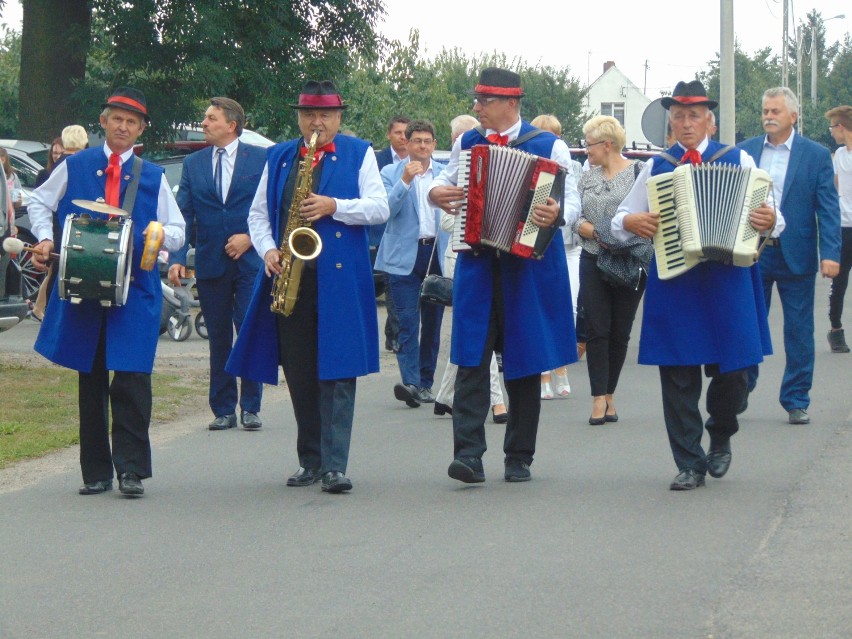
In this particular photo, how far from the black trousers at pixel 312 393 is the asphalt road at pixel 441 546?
0.23 metres

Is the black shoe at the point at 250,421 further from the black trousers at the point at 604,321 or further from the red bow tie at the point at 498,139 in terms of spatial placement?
the red bow tie at the point at 498,139

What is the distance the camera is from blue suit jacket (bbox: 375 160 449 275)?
36.0 feet

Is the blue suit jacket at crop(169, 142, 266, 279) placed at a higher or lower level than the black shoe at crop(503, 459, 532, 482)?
higher

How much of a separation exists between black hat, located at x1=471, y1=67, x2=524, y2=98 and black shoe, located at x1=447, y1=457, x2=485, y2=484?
1850 mm

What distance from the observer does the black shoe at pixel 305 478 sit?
7934 mm

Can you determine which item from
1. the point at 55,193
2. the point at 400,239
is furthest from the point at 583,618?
the point at 400,239

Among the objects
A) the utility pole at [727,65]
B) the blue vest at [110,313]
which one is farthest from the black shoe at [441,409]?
the utility pole at [727,65]

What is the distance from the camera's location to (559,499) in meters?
7.42

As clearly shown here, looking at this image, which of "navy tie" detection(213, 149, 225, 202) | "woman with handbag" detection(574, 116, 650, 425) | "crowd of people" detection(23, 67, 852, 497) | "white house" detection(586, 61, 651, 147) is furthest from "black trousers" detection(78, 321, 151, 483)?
"white house" detection(586, 61, 651, 147)

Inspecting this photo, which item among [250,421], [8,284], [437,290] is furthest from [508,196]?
[8,284]

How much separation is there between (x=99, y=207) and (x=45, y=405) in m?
4.05

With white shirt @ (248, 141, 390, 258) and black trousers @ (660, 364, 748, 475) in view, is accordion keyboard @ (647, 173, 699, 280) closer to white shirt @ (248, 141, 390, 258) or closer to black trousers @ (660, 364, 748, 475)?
black trousers @ (660, 364, 748, 475)

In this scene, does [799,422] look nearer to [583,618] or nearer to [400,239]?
[400,239]

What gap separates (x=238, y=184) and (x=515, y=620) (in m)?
5.38
